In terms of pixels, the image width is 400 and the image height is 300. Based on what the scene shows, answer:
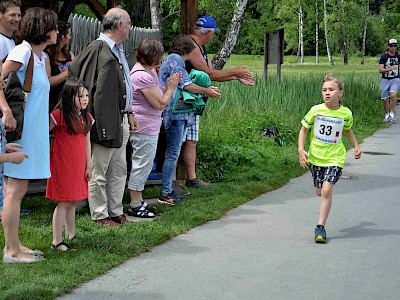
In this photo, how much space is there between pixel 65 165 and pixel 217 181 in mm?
3815

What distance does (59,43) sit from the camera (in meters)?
7.26

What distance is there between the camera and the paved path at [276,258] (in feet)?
17.3

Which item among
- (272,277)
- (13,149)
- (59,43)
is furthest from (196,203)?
(13,149)

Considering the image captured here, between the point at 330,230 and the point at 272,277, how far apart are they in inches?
70.9

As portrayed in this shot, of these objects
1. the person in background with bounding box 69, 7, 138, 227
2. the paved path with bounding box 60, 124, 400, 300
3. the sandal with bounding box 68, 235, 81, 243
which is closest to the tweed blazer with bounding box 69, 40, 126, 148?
the person in background with bounding box 69, 7, 138, 227

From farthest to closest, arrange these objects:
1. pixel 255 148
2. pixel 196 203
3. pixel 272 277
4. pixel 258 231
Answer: pixel 255 148, pixel 196 203, pixel 258 231, pixel 272 277

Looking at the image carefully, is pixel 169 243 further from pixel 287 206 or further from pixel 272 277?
pixel 287 206

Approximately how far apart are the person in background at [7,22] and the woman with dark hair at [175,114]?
2.00 meters

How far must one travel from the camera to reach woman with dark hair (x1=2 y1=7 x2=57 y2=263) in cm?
562

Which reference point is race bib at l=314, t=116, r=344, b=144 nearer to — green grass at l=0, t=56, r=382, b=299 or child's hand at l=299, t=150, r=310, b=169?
child's hand at l=299, t=150, r=310, b=169

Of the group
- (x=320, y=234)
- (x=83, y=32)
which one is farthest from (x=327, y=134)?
(x=83, y=32)

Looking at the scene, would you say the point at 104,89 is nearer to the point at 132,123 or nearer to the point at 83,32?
the point at 132,123

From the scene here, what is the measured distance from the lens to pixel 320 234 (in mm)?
6773

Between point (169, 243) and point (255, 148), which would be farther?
point (255, 148)
